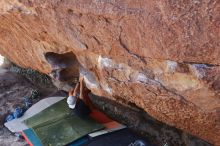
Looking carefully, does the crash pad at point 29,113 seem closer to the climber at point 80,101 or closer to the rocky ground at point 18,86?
the rocky ground at point 18,86

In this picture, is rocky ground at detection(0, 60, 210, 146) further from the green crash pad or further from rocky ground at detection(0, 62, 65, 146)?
the green crash pad

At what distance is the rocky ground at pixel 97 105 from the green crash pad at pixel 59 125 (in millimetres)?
234

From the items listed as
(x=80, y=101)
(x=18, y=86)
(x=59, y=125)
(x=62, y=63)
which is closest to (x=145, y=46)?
(x=62, y=63)

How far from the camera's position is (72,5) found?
7.00 feet

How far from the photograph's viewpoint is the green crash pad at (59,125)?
3373 millimetres

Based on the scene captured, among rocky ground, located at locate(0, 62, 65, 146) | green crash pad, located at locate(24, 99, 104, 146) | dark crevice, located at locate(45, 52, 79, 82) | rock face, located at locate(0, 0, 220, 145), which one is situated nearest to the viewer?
rock face, located at locate(0, 0, 220, 145)

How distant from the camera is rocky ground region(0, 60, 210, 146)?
3211 millimetres

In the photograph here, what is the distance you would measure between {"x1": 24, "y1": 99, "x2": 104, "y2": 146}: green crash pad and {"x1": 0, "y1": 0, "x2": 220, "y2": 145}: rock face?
0.70 metres

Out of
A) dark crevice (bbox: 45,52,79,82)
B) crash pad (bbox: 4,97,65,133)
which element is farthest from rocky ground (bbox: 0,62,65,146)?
dark crevice (bbox: 45,52,79,82)

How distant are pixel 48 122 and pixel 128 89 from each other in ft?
4.62

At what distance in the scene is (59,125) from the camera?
357 centimetres

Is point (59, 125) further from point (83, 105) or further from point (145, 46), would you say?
point (145, 46)

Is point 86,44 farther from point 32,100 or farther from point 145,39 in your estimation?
point 32,100

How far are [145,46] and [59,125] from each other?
187cm
